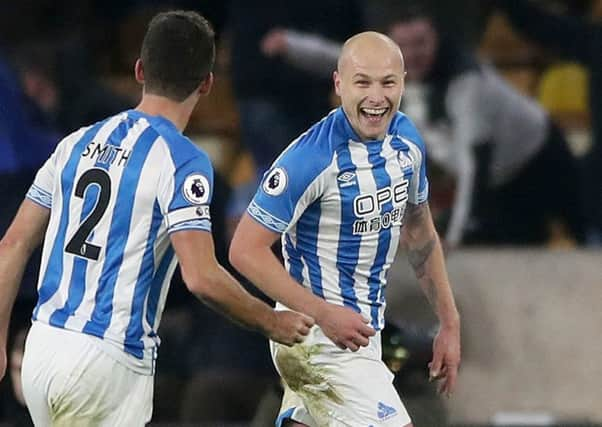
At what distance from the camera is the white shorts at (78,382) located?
510 centimetres

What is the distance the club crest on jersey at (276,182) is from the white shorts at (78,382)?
700mm

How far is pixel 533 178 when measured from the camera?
30.0ft

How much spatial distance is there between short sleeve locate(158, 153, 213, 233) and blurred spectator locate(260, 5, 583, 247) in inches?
149

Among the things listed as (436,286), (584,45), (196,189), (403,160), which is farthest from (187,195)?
(584,45)

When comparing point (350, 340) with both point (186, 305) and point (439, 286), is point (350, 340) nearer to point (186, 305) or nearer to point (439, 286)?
point (439, 286)

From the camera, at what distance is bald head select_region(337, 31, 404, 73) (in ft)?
17.6

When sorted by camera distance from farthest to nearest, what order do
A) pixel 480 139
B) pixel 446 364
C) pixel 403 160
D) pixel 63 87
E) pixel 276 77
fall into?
1. pixel 63 87
2. pixel 276 77
3. pixel 480 139
4. pixel 446 364
5. pixel 403 160

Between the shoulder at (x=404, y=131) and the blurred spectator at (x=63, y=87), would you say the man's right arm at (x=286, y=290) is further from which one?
the blurred spectator at (x=63, y=87)

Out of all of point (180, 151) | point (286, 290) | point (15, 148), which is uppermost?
point (180, 151)

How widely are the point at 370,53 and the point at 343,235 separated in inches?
22.9

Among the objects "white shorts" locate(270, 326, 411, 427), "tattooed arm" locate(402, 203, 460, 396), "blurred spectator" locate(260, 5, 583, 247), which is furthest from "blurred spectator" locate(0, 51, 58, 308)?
"white shorts" locate(270, 326, 411, 427)

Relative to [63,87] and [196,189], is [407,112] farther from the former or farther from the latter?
[196,189]

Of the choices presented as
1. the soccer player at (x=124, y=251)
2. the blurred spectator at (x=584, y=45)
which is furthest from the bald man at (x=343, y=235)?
the blurred spectator at (x=584, y=45)

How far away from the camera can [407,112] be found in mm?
8891
